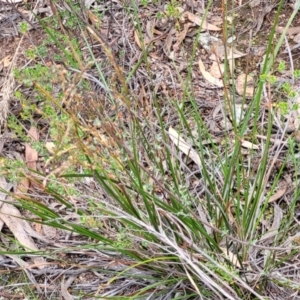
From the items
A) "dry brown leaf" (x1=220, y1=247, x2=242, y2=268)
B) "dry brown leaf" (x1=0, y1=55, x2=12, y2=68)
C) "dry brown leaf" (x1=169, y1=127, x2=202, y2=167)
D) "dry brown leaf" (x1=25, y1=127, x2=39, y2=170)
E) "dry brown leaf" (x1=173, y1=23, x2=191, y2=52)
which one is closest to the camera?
"dry brown leaf" (x1=220, y1=247, x2=242, y2=268)

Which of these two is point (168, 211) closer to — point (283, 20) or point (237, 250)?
point (237, 250)

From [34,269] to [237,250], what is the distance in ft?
2.23

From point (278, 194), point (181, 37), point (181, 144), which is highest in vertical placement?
point (181, 37)

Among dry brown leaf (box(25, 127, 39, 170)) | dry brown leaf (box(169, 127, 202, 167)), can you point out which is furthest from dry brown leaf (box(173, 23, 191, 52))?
dry brown leaf (box(25, 127, 39, 170))

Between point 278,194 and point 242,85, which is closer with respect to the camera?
point 278,194

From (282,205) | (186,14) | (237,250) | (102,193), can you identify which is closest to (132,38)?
(186,14)

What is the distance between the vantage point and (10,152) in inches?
78.5

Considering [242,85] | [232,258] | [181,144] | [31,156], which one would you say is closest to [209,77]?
[242,85]

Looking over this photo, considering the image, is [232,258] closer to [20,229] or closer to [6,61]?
[20,229]

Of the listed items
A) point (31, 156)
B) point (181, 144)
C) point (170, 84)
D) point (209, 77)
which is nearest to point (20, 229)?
point (31, 156)

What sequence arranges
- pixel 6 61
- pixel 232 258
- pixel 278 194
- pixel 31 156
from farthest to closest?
pixel 6 61 → pixel 31 156 → pixel 278 194 → pixel 232 258

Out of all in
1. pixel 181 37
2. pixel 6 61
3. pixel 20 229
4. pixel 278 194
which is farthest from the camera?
pixel 6 61

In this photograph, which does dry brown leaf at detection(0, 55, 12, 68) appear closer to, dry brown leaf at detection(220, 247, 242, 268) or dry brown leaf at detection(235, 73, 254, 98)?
dry brown leaf at detection(235, 73, 254, 98)

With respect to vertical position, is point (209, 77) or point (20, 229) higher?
point (209, 77)
